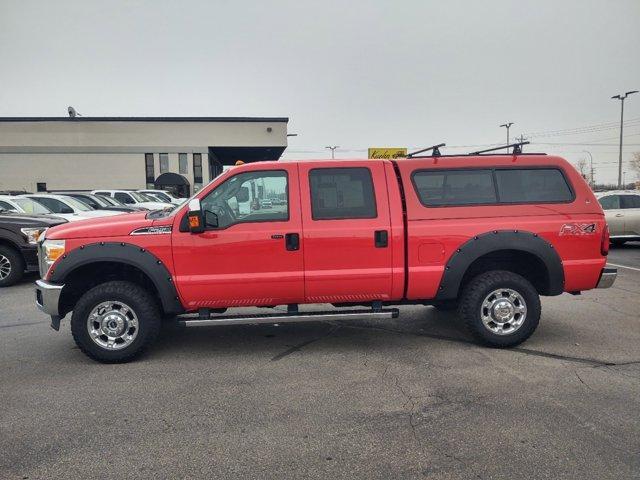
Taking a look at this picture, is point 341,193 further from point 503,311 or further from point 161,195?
point 161,195

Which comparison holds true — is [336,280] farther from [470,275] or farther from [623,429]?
[623,429]

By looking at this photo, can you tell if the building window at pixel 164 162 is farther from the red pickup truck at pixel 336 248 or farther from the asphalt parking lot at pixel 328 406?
the red pickup truck at pixel 336 248

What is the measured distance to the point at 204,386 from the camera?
163 inches

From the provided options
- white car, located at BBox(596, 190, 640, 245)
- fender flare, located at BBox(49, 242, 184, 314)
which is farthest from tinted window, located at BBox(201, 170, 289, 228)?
white car, located at BBox(596, 190, 640, 245)

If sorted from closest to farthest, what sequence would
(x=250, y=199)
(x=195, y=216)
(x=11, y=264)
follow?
(x=195, y=216) → (x=250, y=199) → (x=11, y=264)

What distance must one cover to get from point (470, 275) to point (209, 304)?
2.83 m

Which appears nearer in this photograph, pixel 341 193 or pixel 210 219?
pixel 210 219

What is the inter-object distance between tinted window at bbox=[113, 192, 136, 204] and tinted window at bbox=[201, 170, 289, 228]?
18065mm

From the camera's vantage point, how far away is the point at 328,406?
3713 millimetres

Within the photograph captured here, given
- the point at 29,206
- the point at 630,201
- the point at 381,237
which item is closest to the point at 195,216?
the point at 381,237

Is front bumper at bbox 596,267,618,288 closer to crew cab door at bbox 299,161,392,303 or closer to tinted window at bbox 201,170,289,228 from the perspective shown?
crew cab door at bbox 299,161,392,303

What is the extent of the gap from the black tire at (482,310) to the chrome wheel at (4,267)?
8.04m

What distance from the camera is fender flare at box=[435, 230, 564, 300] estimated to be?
15.8 feet

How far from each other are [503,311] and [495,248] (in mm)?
695
